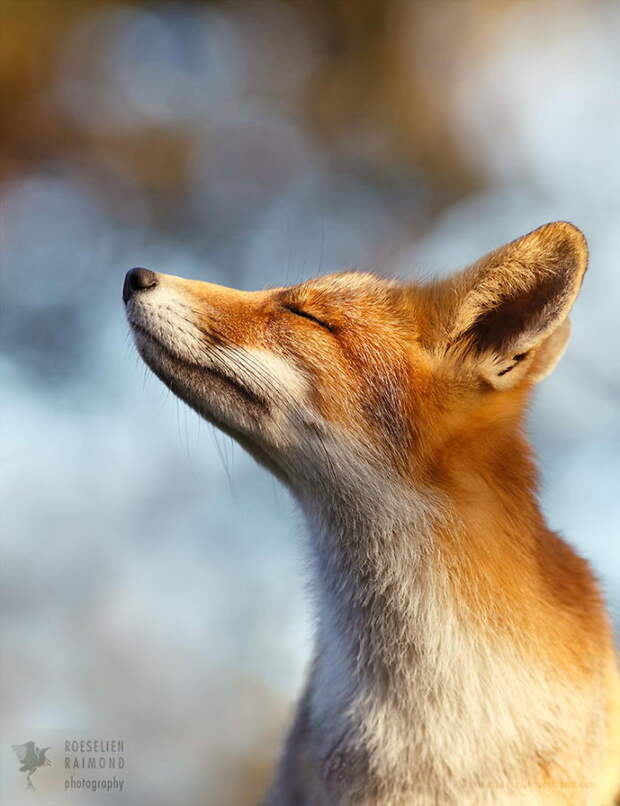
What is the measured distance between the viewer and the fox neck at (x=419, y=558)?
957 mm

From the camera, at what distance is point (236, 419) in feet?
3.33

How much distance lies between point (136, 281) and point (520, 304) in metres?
0.49

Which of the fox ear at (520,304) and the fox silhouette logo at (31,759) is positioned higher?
the fox ear at (520,304)

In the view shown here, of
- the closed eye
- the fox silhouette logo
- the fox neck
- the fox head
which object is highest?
the closed eye

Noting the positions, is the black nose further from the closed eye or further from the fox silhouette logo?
the fox silhouette logo

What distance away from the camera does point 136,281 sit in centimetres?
98

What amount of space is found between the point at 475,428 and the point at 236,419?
→ 32 centimetres

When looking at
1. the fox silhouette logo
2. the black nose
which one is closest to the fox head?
the black nose

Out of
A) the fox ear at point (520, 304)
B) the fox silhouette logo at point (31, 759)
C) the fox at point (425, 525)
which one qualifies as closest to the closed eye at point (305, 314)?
the fox at point (425, 525)

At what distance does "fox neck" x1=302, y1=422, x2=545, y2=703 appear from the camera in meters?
0.96

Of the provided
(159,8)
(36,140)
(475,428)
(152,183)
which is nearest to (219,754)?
(475,428)

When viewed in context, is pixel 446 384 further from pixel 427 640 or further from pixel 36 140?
pixel 36 140

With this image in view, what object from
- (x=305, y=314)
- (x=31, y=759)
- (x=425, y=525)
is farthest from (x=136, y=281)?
(x=31, y=759)

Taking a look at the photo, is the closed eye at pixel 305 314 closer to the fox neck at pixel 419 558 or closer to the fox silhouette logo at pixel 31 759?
the fox neck at pixel 419 558
